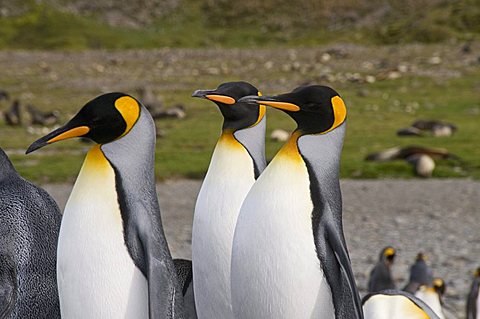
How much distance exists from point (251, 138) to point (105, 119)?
0.92 m

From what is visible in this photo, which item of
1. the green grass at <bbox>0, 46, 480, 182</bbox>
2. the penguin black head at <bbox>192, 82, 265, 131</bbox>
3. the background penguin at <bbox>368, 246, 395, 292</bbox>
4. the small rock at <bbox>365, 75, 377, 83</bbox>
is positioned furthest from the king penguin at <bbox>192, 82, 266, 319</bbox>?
the small rock at <bbox>365, 75, 377, 83</bbox>

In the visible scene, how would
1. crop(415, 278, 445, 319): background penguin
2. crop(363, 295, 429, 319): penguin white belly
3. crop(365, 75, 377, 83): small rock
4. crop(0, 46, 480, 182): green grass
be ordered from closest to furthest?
1. crop(363, 295, 429, 319): penguin white belly
2. crop(415, 278, 445, 319): background penguin
3. crop(0, 46, 480, 182): green grass
4. crop(365, 75, 377, 83): small rock

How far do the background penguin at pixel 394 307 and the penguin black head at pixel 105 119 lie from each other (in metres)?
1.38

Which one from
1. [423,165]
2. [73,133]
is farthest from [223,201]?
[423,165]

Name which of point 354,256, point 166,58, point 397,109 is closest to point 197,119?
point 397,109

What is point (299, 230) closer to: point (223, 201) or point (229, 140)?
point (223, 201)

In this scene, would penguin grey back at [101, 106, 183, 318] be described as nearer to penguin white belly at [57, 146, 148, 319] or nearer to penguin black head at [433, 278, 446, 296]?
penguin white belly at [57, 146, 148, 319]

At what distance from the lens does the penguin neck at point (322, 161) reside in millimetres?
3424

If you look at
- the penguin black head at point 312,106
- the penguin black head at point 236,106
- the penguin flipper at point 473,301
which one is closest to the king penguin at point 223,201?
the penguin black head at point 236,106

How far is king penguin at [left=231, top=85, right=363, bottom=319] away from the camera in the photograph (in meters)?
3.38

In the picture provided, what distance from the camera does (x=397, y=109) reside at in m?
20.7

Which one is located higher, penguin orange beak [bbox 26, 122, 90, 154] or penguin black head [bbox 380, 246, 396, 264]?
penguin orange beak [bbox 26, 122, 90, 154]

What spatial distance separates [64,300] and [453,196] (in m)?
8.63

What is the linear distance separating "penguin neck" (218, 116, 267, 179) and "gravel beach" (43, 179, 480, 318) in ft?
9.77
